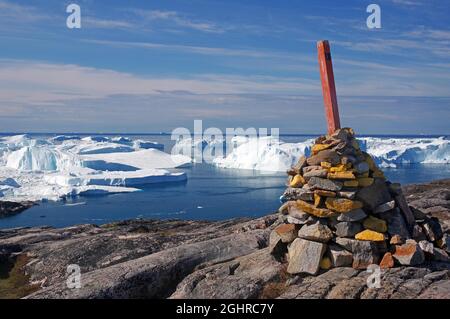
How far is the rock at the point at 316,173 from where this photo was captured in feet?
42.2

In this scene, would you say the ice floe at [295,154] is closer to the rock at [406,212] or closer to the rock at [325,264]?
the rock at [406,212]

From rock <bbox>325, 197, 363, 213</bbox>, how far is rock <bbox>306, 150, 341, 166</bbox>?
1026mm

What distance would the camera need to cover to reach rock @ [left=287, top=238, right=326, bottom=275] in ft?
40.7

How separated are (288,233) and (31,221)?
49186mm

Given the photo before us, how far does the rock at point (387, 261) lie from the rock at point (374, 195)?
1.29 metres

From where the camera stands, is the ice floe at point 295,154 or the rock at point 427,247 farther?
the ice floe at point 295,154

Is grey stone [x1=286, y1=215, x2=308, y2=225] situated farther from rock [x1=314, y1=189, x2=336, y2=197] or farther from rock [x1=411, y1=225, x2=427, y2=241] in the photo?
rock [x1=411, y1=225, x2=427, y2=241]

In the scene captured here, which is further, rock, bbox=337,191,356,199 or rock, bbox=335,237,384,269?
rock, bbox=337,191,356,199

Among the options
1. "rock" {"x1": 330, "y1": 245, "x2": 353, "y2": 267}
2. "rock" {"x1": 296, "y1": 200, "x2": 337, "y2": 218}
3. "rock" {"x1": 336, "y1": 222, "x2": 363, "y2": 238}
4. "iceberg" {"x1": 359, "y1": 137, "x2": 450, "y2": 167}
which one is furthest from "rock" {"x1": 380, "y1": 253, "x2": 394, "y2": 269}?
"iceberg" {"x1": 359, "y1": 137, "x2": 450, "y2": 167}

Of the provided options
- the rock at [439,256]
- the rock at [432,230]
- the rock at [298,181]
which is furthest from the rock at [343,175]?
the rock at [439,256]

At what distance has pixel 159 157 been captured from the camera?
401 ft

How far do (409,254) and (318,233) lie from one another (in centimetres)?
223

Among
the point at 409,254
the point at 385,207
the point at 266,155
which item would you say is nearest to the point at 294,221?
the point at 385,207
